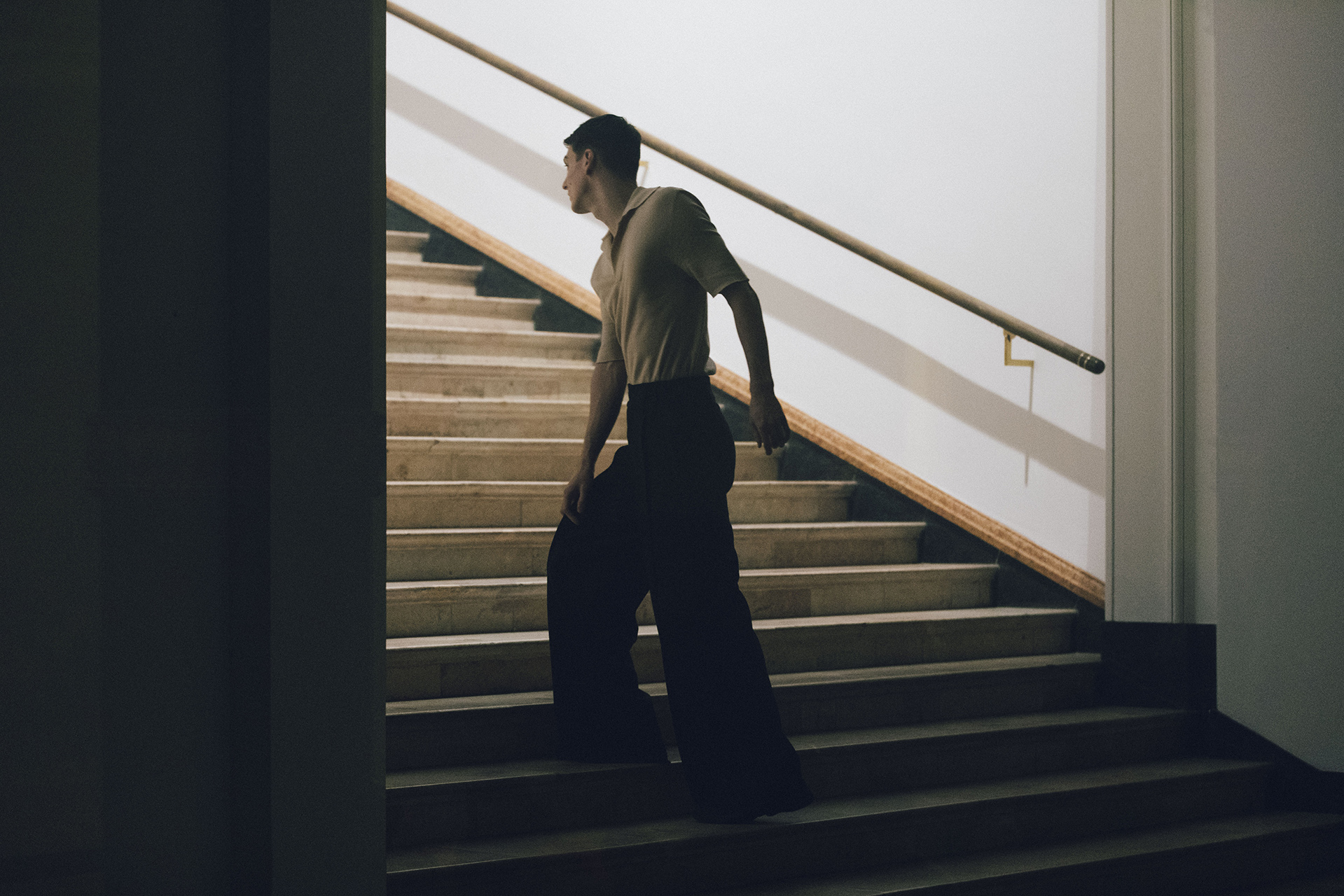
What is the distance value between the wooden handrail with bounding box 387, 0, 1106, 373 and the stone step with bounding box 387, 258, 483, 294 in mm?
857

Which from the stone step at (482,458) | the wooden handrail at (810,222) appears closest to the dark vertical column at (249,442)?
the stone step at (482,458)

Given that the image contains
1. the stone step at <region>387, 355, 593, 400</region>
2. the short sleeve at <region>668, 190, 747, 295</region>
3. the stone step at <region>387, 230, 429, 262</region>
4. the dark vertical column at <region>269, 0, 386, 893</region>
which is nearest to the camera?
the dark vertical column at <region>269, 0, 386, 893</region>

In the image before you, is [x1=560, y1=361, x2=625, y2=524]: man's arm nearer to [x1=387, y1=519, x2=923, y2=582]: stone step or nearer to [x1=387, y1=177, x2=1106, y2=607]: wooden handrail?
[x1=387, y1=519, x2=923, y2=582]: stone step

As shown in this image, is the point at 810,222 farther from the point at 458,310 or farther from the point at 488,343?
the point at 458,310

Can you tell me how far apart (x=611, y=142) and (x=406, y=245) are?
2.92 metres

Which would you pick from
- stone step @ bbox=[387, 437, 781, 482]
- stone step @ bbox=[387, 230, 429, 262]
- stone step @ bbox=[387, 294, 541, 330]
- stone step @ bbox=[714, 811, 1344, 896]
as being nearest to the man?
stone step @ bbox=[714, 811, 1344, 896]

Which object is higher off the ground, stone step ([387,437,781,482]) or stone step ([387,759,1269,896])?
stone step ([387,437,781,482])

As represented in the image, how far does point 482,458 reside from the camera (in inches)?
141

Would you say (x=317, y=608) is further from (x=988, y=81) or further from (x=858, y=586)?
(x=988, y=81)

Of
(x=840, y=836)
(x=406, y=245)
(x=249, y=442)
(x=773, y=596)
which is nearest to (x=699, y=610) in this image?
(x=840, y=836)

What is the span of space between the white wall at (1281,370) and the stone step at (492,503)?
143 centimetres

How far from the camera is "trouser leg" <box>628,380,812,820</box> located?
222 centimetres

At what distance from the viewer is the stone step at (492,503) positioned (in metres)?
3.22

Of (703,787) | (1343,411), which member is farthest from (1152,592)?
(703,787)
